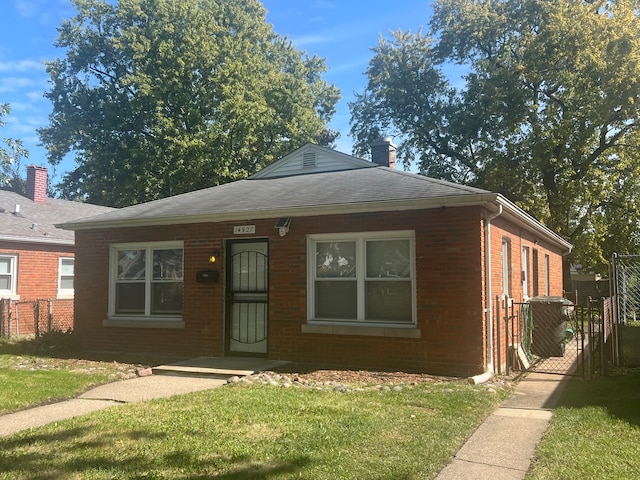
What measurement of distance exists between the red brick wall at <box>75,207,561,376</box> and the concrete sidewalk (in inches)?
54.5

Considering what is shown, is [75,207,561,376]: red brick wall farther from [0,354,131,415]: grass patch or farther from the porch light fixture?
[0,354,131,415]: grass patch

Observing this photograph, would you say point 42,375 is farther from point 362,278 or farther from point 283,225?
point 362,278

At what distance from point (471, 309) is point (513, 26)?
2570cm

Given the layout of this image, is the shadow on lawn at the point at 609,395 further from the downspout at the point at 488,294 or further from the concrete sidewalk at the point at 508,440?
the downspout at the point at 488,294

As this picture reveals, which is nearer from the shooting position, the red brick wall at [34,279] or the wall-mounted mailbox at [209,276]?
the wall-mounted mailbox at [209,276]

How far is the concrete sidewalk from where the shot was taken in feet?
14.0

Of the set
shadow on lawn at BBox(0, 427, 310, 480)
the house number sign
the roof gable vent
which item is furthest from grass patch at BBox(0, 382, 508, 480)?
the roof gable vent

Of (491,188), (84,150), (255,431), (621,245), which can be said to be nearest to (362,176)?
(255,431)

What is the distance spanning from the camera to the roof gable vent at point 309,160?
1405cm

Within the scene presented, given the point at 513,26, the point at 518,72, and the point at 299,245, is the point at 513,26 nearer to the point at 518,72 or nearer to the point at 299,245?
the point at 518,72

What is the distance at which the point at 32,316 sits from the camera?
16688mm

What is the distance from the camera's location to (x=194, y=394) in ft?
23.3

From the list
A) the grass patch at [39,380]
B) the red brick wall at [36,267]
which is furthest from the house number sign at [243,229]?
the red brick wall at [36,267]

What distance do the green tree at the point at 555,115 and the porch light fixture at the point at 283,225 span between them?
732 inches
